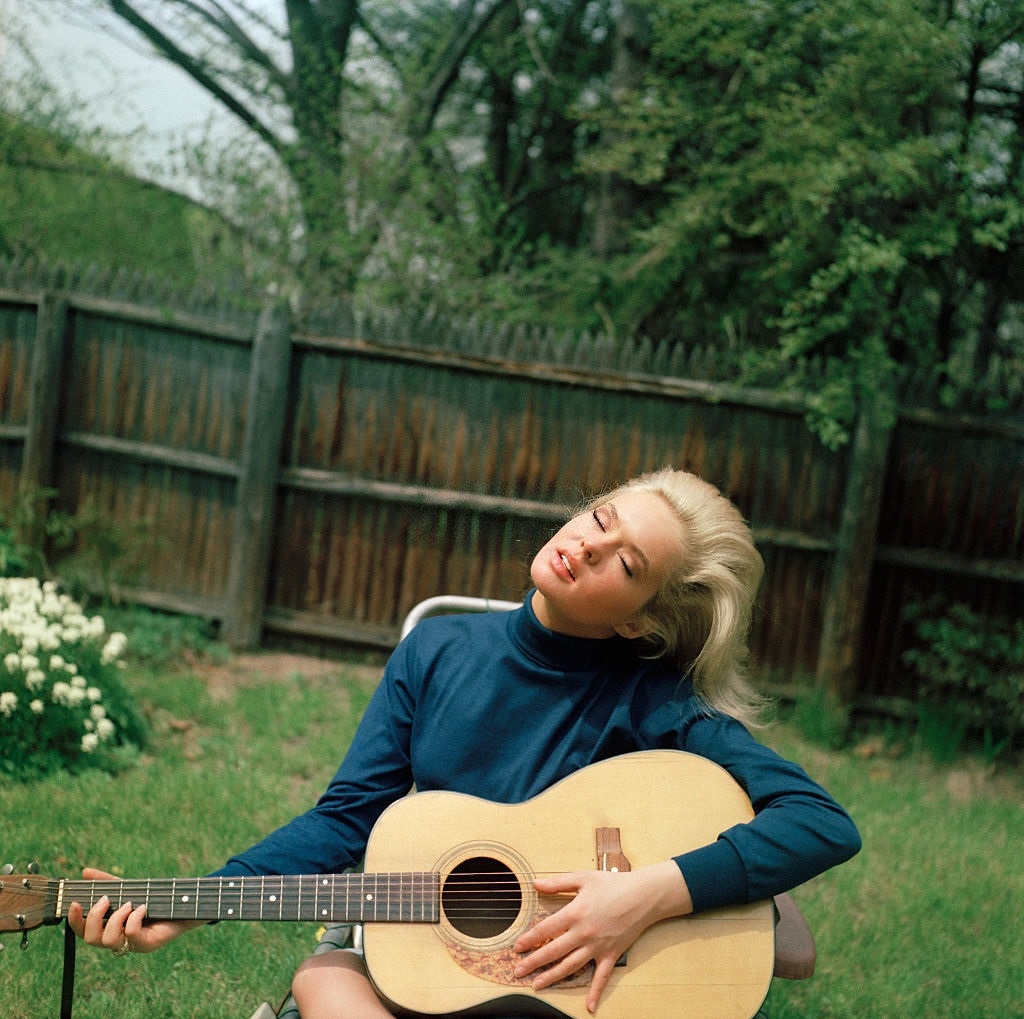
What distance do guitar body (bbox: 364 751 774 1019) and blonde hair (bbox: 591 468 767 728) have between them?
0.71ft

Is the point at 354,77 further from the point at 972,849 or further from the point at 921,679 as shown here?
the point at 972,849

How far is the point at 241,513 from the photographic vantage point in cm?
596

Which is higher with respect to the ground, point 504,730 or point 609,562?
point 609,562

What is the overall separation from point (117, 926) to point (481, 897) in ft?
2.01

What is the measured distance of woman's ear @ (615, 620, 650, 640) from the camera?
7.17ft

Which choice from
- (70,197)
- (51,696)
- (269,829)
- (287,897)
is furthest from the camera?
(70,197)

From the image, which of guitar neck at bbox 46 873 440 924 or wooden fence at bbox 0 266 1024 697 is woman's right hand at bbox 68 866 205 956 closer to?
guitar neck at bbox 46 873 440 924

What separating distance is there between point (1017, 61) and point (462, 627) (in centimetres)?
525

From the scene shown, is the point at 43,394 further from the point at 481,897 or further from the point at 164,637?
the point at 481,897

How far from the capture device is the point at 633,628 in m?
2.19

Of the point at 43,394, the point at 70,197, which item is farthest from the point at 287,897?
the point at 70,197

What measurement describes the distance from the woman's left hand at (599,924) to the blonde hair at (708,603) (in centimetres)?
43

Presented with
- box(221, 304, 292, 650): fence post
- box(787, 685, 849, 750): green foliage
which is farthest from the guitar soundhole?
box(221, 304, 292, 650): fence post

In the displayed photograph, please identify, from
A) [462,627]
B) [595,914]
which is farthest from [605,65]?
[595,914]
